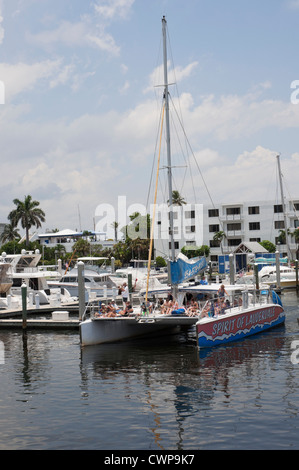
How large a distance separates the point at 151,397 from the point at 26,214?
91.1m

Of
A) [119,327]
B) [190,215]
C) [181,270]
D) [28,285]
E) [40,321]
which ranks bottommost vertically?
[40,321]

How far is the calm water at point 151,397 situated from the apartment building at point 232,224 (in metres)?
66.5

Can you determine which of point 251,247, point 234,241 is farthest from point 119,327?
point 234,241

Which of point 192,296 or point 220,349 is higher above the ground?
point 192,296

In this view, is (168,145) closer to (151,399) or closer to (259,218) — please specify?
(151,399)

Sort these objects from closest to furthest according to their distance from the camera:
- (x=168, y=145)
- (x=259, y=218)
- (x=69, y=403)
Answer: (x=69, y=403), (x=168, y=145), (x=259, y=218)

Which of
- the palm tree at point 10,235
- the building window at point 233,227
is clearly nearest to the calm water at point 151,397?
the building window at point 233,227

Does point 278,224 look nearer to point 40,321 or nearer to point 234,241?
point 234,241

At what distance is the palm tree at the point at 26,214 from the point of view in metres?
103

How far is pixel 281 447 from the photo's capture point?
11438 millimetres

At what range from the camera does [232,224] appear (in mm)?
93062

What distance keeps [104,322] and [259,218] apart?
7034 cm

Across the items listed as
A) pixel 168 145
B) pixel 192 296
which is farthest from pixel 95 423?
pixel 168 145
